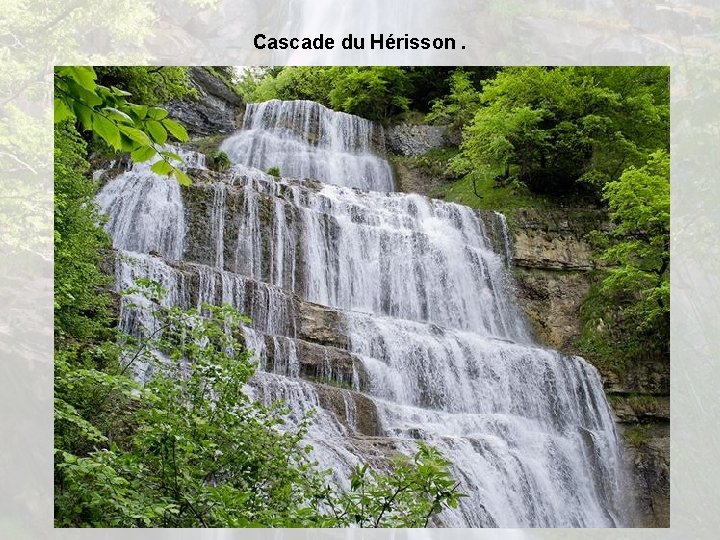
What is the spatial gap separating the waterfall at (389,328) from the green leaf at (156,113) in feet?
12.2

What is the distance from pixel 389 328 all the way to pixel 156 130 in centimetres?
566

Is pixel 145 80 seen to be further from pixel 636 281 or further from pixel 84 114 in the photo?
pixel 84 114

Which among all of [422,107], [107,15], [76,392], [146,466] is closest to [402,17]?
[107,15]

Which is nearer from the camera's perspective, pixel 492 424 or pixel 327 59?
pixel 492 424

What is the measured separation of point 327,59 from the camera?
417 inches

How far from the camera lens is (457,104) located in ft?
36.7

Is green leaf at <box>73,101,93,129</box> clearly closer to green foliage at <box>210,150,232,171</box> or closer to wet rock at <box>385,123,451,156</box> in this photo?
green foliage at <box>210,150,232,171</box>

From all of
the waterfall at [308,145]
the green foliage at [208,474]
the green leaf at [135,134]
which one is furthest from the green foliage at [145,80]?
the green leaf at [135,134]

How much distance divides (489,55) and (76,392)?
8.33m

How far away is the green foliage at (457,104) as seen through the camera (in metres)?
10.9

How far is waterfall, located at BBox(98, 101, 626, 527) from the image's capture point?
18.3 feet

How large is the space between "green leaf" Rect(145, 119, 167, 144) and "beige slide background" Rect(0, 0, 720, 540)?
1868 mm

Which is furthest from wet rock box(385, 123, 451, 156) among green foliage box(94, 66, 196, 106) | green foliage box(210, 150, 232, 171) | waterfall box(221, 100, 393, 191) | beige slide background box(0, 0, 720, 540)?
green foliage box(94, 66, 196, 106)

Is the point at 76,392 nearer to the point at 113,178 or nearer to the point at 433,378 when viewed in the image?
the point at 433,378
